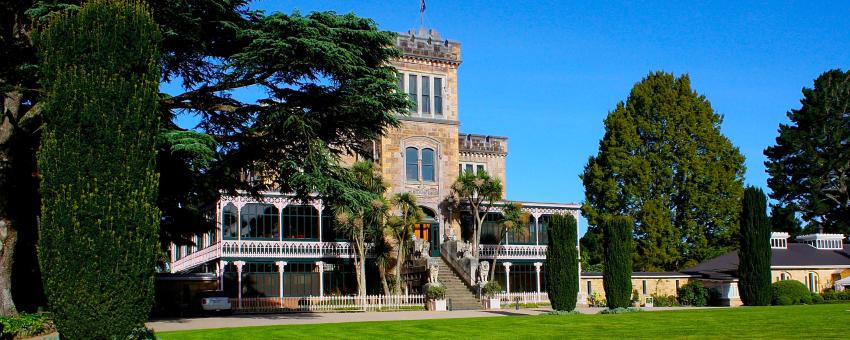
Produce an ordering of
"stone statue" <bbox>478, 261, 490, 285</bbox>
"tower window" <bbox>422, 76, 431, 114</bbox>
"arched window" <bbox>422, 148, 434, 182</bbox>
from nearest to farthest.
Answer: "stone statue" <bbox>478, 261, 490, 285</bbox>
"arched window" <bbox>422, 148, 434, 182</bbox>
"tower window" <bbox>422, 76, 431, 114</bbox>

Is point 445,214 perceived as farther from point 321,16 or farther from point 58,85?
point 58,85

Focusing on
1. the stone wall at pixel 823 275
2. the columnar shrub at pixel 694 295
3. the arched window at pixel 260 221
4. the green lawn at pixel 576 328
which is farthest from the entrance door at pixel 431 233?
the stone wall at pixel 823 275

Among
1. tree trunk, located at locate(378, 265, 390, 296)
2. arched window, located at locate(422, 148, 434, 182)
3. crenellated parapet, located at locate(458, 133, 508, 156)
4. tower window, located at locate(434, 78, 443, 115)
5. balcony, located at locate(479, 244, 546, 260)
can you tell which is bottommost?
tree trunk, located at locate(378, 265, 390, 296)

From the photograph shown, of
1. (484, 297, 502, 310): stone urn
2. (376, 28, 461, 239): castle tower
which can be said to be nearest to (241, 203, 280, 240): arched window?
(376, 28, 461, 239): castle tower

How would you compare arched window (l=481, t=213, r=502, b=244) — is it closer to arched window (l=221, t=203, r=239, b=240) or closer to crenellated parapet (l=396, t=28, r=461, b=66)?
crenellated parapet (l=396, t=28, r=461, b=66)

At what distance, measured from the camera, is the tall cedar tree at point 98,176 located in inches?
566

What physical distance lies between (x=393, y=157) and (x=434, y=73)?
16.4 feet

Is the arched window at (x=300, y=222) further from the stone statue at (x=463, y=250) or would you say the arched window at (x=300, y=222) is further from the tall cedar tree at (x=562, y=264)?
the tall cedar tree at (x=562, y=264)

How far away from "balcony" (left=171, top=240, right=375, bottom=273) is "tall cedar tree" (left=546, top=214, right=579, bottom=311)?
10389 millimetres

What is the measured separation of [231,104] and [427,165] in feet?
72.5

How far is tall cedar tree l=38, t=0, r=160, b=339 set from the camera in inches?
566

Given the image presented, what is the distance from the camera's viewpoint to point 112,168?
1466cm

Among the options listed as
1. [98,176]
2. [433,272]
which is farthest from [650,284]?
[98,176]

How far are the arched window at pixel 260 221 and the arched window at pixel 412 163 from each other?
729cm
